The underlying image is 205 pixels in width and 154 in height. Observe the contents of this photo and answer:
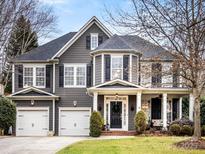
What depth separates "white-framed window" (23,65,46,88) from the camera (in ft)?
117

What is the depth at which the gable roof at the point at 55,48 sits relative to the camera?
34406mm

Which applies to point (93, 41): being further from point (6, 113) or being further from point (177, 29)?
point (177, 29)

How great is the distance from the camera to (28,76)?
118 feet

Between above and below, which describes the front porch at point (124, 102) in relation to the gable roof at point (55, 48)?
below

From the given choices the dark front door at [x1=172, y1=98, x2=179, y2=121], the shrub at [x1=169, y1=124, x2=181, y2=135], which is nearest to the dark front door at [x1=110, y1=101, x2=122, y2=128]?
the shrub at [x1=169, y1=124, x2=181, y2=135]

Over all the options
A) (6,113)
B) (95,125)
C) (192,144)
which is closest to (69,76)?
(6,113)

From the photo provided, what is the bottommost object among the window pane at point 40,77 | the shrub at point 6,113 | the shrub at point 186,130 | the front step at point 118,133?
the front step at point 118,133

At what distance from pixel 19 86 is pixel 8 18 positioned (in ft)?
31.9

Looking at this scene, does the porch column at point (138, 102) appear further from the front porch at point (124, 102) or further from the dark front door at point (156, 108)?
the dark front door at point (156, 108)

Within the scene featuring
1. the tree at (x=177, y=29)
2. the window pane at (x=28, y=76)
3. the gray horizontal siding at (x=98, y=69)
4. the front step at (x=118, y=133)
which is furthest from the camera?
the window pane at (x=28, y=76)

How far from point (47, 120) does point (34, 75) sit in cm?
401

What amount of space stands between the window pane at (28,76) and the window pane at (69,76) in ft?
10.5

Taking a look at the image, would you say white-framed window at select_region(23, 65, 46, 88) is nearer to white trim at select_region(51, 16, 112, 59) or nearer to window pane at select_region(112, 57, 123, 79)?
white trim at select_region(51, 16, 112, 59)

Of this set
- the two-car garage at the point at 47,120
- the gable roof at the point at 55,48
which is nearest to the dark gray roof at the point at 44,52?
the gable roof at the point at 55,48
